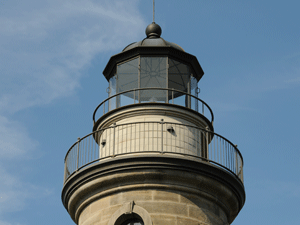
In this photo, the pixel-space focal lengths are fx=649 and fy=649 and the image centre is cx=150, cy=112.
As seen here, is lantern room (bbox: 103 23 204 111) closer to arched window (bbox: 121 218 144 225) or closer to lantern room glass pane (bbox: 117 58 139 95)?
lantern room glass pane (bbox: 117 58 139 95)

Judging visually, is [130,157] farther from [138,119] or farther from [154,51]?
[154,51]

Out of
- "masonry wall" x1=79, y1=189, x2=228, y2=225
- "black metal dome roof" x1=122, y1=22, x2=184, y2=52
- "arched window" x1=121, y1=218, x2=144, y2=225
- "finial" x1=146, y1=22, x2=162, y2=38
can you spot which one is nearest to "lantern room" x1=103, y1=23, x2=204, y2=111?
"black metal dome roof" x1=122, y1=22, x2=184, y2=52

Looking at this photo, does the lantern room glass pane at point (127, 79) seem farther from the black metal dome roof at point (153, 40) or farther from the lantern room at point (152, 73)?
the black metal dome roof at point (153, 40)

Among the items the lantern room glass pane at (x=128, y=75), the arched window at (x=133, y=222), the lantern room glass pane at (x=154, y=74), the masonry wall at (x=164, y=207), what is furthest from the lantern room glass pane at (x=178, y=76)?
the arched window at (x=133, y=222)

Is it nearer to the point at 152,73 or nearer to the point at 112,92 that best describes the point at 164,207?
the point at 152,73

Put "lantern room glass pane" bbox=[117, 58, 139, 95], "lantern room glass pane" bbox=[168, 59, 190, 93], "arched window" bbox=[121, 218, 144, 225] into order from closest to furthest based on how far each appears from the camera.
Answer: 1. "arched window" bbox=[121, 218, 144, 225]
2. "lantern room glass pane" bbox=[117, 58, 139, 95]
3. "lantern room glass pane" bbox=[168, 59, 190, 93]

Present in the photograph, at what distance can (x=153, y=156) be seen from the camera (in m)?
17.9

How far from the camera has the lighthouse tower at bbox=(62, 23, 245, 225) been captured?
706 inches

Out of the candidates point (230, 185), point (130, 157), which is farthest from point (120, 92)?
point (230, 185)

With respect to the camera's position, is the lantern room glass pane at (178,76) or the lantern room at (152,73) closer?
the lantern room at (152,73)

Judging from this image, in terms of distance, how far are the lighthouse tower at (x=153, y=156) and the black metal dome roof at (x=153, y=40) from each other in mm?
52

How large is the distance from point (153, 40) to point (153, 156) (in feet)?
16.9

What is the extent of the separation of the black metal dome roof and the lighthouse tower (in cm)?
5

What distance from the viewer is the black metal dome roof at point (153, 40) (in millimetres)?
21375
